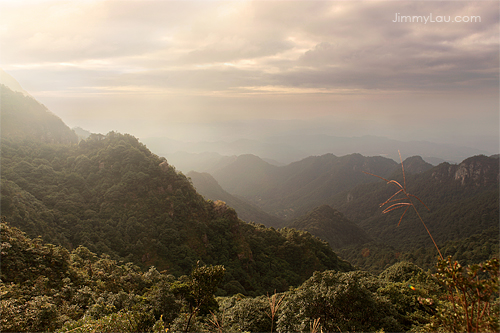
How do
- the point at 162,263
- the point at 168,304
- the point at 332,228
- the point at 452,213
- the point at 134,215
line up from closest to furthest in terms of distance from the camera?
the point at 168,304 → the point at 162,263 → the point at 134,215 → the point at 332,228 → the point at 452,213

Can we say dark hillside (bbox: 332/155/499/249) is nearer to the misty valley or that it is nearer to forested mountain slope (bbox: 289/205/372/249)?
forested mountain slope (bbox: 289/205/372/249)

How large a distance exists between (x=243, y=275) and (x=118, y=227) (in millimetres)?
24741

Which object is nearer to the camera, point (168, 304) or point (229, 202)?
point (168, 304)

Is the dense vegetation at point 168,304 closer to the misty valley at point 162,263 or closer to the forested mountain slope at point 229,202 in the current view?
the misty valley at point 162,263

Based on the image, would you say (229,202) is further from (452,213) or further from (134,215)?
(452,213)

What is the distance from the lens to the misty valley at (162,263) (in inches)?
496

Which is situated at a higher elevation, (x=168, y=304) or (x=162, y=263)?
(x=168, y=304)

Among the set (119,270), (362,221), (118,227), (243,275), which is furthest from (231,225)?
(362,221)

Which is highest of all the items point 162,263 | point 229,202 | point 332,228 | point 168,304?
point 168,304

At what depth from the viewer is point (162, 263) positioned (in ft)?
130

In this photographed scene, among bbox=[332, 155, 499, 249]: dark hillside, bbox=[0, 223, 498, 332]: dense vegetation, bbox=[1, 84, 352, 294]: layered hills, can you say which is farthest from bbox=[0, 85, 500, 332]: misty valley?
bbox=[332, 155, 499, 249]: dark hillside

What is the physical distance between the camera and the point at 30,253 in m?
21.5

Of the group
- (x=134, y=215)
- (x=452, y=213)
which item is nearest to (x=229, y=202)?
(x=134, y=215)

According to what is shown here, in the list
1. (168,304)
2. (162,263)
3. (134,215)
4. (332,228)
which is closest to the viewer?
(168,304)
